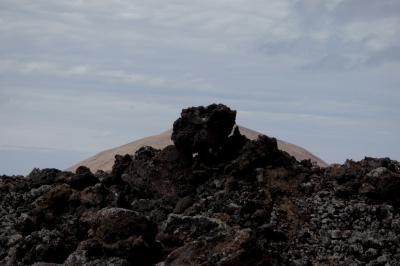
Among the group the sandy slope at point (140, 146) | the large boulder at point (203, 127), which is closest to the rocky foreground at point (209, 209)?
the large boulder at point (203, 127)

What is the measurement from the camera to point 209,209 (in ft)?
58.7

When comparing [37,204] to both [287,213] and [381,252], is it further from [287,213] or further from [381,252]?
[381,252]

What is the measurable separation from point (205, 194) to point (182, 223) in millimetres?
2915

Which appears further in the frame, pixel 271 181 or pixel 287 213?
pixel 271 181

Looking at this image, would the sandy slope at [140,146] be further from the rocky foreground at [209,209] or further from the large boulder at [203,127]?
the large boulder at [203,127]

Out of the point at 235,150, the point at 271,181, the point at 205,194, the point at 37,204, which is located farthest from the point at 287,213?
the point at 37,204

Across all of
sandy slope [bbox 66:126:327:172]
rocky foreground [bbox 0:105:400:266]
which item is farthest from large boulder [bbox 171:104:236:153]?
sandy slope [bbox 66:126:327:172]

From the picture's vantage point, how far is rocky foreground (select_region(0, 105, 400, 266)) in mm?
14984

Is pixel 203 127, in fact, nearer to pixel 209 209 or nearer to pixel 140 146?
pixel 209 209

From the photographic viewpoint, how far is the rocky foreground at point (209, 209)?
15.0 metres

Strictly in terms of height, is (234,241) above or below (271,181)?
below

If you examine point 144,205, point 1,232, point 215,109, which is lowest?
point 1,232

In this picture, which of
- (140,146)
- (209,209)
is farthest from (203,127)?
(140,146)

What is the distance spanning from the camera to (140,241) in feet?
48.9
